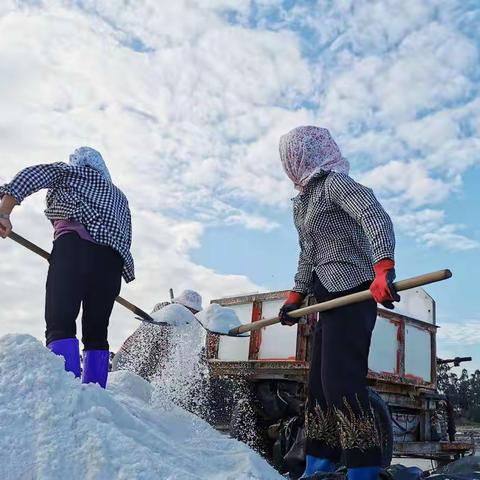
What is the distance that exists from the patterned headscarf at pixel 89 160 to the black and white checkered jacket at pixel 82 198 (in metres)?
0.07

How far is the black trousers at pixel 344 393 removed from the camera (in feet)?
8.16

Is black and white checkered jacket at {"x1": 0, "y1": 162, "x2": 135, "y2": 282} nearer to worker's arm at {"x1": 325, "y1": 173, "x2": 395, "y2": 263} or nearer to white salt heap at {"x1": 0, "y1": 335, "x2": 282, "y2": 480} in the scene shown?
white salt heap at {"x1": 0, "y1": 335, "x2": 282, "y2": 480}

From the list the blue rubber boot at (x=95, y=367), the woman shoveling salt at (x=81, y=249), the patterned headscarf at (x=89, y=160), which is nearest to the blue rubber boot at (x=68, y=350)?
the woman shoveling salt at (x=81, y=249)

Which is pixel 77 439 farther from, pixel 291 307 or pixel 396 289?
pixel 291 307

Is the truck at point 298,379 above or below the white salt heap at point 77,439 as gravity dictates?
above

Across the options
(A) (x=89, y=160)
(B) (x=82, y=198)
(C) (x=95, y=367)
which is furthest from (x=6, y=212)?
(C) (x=95, y=367)

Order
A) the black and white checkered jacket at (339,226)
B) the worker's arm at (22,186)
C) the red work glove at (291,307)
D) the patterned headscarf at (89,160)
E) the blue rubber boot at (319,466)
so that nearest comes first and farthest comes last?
the black and white checkered jacket at (339,226), the blue rubber boot at (319,466), the worker's arm at (22,186), the red work glove at (291,307), the patterned headscarf at (89,160)

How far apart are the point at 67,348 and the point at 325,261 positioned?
1.26 metres

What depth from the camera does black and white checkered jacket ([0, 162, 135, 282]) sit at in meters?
3.04

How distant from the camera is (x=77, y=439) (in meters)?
1.99

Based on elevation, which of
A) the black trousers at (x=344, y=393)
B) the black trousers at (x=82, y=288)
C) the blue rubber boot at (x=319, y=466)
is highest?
the black trousers at (x=82, y=288)

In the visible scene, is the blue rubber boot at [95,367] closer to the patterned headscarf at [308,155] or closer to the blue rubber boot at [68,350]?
the blue rubber boot at [68,350]

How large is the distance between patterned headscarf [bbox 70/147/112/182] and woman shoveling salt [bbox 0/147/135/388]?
2.7 inches

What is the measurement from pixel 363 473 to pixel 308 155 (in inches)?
57.2
